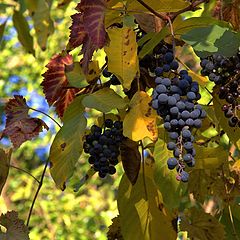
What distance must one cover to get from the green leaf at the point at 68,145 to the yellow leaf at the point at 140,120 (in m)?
0.06

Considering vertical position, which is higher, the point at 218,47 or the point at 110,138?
the point at 218,47

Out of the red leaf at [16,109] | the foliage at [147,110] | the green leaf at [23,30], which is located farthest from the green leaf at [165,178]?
the green leaf at [23,30]

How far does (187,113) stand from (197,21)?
18 cm

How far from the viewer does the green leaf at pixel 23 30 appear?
1.57 metres

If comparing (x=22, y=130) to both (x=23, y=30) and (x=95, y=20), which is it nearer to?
(x=95, y=20)

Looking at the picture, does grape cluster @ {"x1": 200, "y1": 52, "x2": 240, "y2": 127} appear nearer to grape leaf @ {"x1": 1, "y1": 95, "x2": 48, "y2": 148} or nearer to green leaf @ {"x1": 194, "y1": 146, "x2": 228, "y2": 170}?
green leaf @ {"x1": 194, "y1": 146, "x2": 228, "y2": 170}

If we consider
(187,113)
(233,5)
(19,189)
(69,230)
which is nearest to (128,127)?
(187,113)

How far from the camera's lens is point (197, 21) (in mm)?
838

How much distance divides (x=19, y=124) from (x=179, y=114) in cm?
28

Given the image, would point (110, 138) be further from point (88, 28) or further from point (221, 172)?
point (221, 172)

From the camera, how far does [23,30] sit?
1.58 metres

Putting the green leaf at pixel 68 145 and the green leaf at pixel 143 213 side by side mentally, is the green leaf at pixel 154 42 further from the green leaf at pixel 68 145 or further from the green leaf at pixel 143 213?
the green leaf at pixel 143 213

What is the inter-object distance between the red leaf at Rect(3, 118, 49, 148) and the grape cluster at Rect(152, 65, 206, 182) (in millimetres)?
221

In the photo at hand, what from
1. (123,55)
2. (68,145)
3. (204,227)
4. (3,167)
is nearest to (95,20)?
(123,55)
